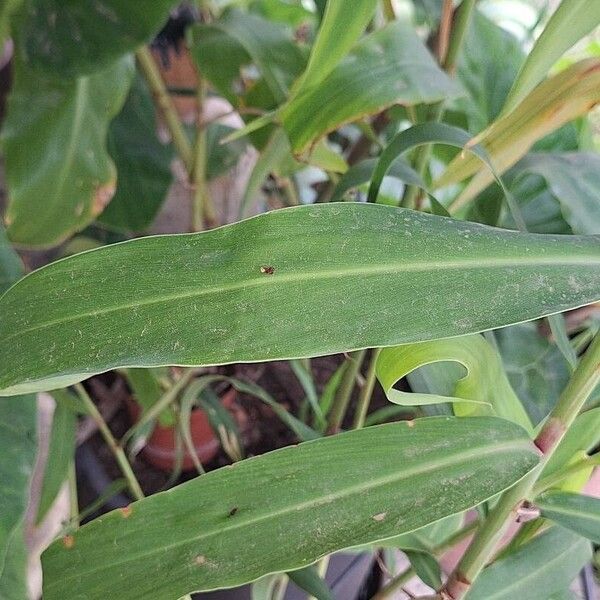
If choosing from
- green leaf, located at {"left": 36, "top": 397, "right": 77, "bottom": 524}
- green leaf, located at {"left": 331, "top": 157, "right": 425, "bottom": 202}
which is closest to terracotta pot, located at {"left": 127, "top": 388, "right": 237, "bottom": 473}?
green leaf, located at {"left": 36, "top": 397, "right": 77, "bottom": 524}

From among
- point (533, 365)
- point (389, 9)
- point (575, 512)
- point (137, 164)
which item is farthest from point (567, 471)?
point (137, 164)

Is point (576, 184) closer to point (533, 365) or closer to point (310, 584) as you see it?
point (533, 365)

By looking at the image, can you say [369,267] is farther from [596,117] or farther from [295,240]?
[596,117]

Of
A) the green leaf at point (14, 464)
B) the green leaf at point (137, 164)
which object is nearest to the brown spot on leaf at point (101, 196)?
the green leaf at point (137, 164)

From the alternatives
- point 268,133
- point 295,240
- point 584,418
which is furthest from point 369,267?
point 268,133

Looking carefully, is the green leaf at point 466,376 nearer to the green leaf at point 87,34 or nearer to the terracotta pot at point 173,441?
the green leaf at point 87,34
